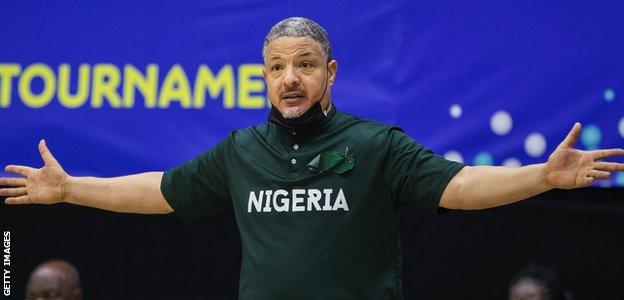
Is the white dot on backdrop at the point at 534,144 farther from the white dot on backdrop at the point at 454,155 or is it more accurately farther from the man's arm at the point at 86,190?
the man's arm at the point at 86,190

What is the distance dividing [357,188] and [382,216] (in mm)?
120

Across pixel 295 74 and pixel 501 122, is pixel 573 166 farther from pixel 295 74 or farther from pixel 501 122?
pixel 501 122

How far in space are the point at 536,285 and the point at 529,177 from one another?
1.89 metres

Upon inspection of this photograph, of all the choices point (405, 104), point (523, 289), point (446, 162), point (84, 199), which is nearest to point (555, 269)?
point (523, 289)

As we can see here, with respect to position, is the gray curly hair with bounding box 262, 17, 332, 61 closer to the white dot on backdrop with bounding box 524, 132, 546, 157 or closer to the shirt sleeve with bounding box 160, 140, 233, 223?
the shirt sleeve with bounding box 160, 140, 233, 223

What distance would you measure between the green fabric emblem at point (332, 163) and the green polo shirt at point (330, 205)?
0.4 inches

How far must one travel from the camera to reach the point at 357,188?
3.15 meters

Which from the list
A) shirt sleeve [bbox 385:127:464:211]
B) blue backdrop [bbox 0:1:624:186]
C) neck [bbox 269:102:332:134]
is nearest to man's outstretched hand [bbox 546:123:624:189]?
shirt sleeve [bbox 385:127:464:211]

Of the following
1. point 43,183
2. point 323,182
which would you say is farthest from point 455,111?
point 43,183

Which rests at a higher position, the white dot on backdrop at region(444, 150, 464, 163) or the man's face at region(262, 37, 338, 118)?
the man's face at region(262, 37, 338, 118)

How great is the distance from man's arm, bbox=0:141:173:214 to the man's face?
576mm

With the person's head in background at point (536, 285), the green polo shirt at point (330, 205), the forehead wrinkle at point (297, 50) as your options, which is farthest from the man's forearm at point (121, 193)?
the person's head in background at point (536, 285)

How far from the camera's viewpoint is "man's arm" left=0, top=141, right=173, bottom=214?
139 inches

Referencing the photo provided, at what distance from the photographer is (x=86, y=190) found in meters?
3.56
